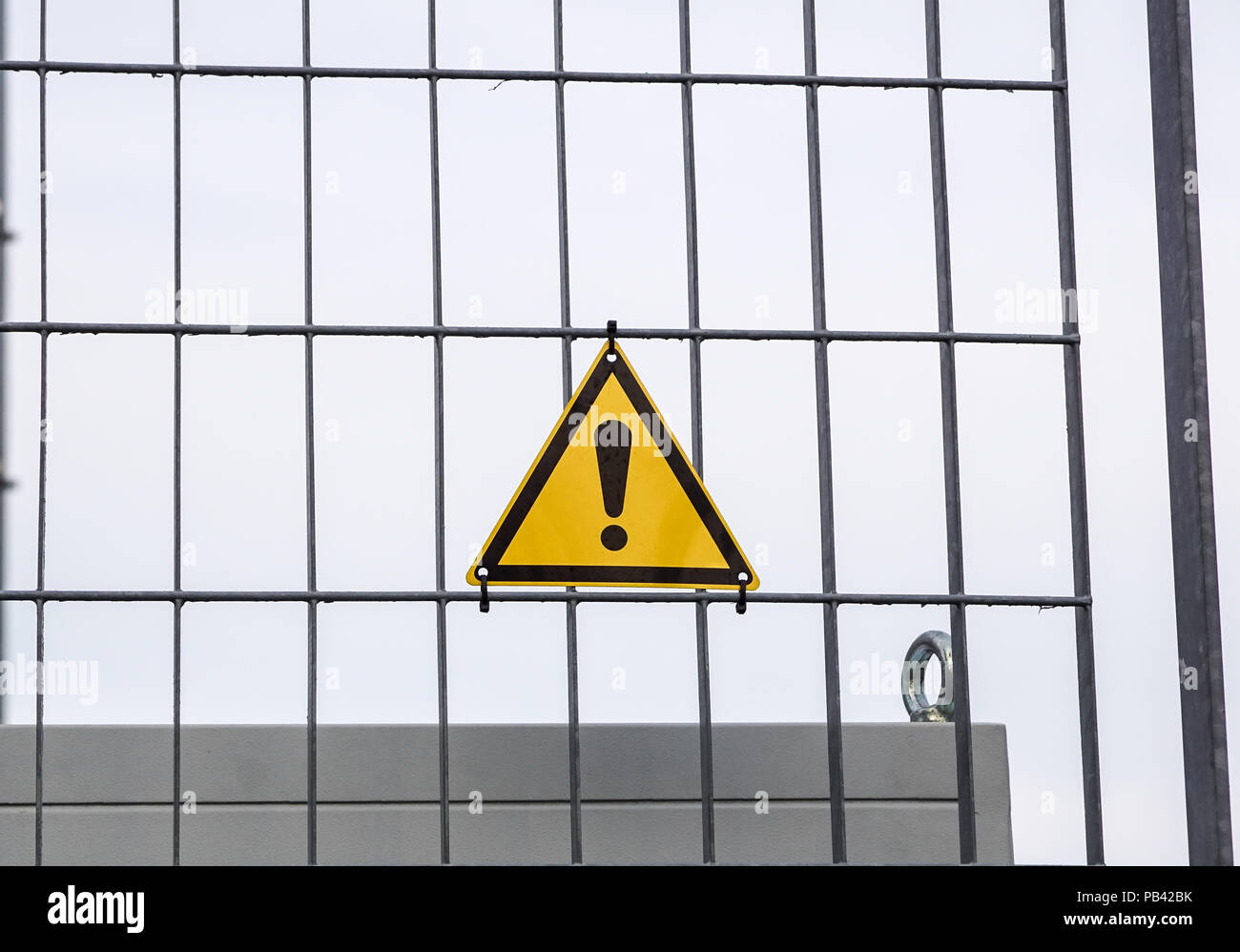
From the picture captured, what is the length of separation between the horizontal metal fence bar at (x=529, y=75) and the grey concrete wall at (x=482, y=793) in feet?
8.05

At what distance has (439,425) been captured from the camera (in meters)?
5.30

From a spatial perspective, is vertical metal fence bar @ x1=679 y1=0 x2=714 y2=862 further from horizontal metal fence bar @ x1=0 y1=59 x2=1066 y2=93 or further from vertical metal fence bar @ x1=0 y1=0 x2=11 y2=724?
vertical metal fence bar @ x1=0 y1=0 x2=11 y2=724

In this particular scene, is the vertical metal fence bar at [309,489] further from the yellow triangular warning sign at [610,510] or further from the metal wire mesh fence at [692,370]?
the yellow triangular warning sign at [610,510]

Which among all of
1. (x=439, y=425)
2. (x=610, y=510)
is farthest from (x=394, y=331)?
(x=610, y=510)

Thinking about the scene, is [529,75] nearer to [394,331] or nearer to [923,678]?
[394,331]

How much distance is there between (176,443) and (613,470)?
1290mm

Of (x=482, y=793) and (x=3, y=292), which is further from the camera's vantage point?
(x=3, y=292)

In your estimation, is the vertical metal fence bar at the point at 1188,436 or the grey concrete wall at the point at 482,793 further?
the grey concrete wall at the point at 482,793

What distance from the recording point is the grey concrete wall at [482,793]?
6.65 metres

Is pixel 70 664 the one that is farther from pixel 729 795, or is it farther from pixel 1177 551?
pixel 1177 551

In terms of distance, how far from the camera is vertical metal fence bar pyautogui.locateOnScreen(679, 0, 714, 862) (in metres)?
5.22

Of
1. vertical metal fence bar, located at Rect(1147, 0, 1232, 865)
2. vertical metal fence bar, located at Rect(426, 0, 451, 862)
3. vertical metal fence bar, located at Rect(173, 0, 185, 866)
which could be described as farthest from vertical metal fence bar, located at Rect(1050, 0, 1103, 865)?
vertical metal fence bar, located at Rect(173, 0, 185, 866)

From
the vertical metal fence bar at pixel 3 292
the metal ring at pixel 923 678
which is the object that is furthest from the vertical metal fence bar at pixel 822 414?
the vertical metal fence bar at pixel 3 292
